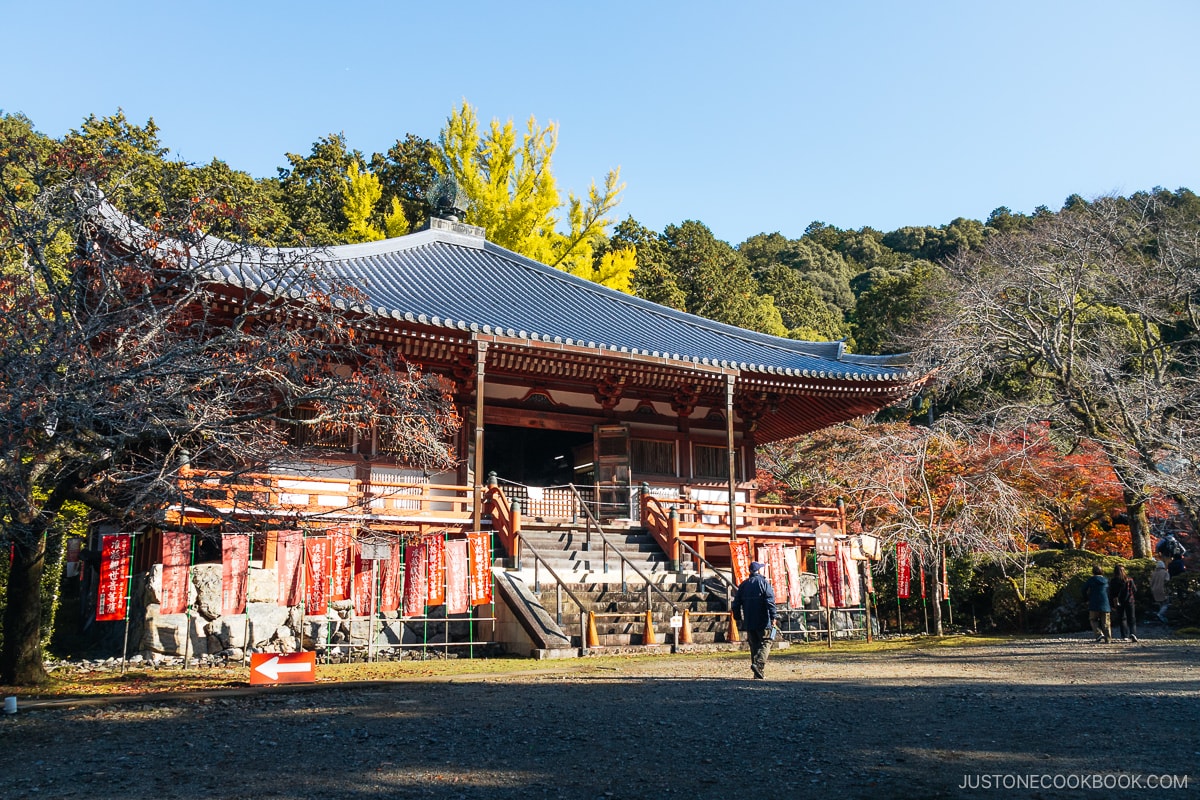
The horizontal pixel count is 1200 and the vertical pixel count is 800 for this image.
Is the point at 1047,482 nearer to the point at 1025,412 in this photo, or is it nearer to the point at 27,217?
the point at 1025,412

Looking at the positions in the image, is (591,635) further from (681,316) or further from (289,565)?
(681,316)

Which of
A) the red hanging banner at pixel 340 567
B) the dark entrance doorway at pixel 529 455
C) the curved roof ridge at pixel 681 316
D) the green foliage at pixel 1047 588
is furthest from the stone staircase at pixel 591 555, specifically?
the green foliage at pixel 1047 588

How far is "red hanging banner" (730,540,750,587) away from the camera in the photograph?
15820 mm

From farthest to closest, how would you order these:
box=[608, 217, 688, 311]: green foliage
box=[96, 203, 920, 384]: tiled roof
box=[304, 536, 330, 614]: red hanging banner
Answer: box=[608, 217, 688, 311]: green foliage, box=[96, 203, 920, 384]: tiled roof, box=[304, 536, 330, 614]: red hanging banner

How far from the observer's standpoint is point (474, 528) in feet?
45.7

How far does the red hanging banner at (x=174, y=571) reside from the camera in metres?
11.3

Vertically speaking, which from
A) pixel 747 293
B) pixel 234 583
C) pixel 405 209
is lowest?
pixel 234 583

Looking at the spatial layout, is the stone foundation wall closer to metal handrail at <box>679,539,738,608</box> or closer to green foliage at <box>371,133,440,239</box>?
metal handrail at <box>679,539,738,608</box>

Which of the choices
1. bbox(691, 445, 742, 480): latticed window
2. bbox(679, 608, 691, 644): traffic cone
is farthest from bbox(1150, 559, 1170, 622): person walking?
bbox(679, 608, 691, 644): traffic cone

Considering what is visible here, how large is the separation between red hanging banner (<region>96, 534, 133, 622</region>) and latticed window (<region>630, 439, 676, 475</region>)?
10263 millimetres

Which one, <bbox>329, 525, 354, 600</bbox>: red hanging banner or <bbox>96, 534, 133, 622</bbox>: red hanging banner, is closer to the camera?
<bbox>96, 534, 133, 622</bbox>: red hanging banner

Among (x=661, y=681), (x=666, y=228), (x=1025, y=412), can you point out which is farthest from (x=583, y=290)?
(x=666, y=228)

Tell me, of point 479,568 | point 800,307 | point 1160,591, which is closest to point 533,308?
point 479,568

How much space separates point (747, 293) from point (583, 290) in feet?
69.8
